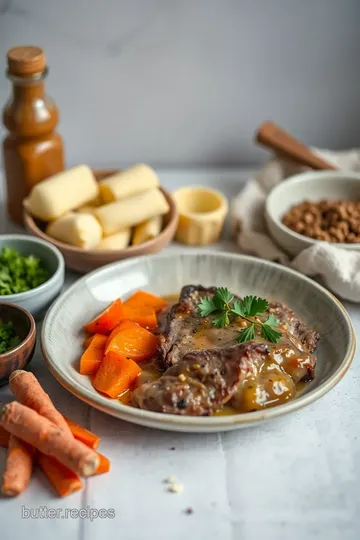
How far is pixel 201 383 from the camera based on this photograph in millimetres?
1711

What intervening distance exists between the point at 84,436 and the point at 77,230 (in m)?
0.76

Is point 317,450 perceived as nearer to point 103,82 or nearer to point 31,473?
point 31,473

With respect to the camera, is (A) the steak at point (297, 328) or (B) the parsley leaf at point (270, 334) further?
(A) the steak at point (297, 328)

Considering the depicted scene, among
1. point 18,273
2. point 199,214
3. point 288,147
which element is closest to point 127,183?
point 199,214

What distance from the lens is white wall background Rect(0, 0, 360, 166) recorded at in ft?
8.64

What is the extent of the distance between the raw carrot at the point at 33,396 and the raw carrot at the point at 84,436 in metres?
0.02

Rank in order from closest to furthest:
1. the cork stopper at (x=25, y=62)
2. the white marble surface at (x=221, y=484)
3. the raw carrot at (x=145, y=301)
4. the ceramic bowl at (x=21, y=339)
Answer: the white marble surface at (x=221, y=484), the ceramic bowl at (x=21, y=339), the raw carrot at (x=145, y=301), the cork stopper at (x=25, y=62)

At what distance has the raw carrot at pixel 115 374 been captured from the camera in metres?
1.80

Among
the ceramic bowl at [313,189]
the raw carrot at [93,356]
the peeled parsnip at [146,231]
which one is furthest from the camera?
the ceramic bowl at [313,189]

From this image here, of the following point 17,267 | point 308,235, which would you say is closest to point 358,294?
point 308,235

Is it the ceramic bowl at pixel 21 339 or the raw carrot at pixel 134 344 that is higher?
the ceramic bowl at pixel 21 339

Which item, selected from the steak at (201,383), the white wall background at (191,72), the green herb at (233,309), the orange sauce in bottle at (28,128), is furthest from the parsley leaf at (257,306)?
the white wall background at (191,72)

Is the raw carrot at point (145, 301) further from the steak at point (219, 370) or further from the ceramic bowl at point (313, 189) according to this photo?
the ceramic bowl at point (313, 189)

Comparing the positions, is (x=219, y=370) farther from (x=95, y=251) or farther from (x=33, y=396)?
(x=95, y=251)
